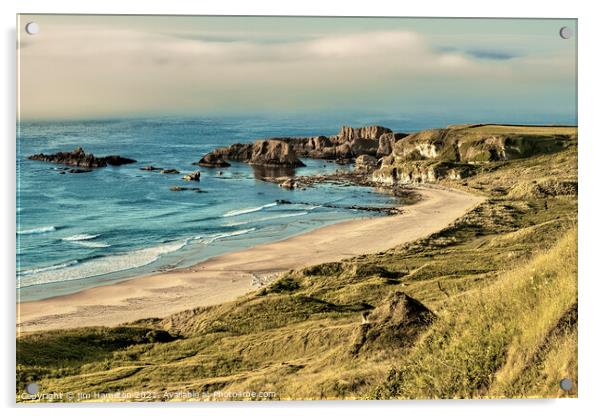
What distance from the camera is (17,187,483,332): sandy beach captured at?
12.2 metres

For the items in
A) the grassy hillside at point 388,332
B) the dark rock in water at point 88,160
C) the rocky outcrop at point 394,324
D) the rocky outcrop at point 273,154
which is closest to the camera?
the grassy hillside at point 388,332

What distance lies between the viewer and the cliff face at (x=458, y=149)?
13.5 m

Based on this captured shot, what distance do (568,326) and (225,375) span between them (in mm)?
5419

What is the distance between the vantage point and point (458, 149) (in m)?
13.9

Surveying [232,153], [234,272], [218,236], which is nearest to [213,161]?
[232,153]

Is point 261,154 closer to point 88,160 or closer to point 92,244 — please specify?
point 88,160

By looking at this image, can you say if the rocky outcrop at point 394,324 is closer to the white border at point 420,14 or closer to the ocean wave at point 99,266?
the white border at point 420,14

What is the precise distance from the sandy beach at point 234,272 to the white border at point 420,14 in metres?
0.82

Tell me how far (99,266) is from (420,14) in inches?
269

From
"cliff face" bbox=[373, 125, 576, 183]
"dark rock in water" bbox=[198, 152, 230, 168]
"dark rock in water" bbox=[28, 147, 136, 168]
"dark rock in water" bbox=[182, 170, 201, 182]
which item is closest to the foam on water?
"dark rock in water" bbox=[28, 147, 136, 168]

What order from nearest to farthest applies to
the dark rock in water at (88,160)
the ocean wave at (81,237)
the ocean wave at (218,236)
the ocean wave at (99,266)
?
the ocean wave at (99,266)
the ocean wave at (81,237)
the dark rock in water at (88,160)
the ocean wave at (218,236)

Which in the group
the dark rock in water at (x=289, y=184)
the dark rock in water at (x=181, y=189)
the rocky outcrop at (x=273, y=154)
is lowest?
the dark rock in water at (x=181, y=189)

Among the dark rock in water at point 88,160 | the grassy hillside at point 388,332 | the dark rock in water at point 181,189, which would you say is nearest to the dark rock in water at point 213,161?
the dark rock in water at point 181,189

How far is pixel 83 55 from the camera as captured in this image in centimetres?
1234
